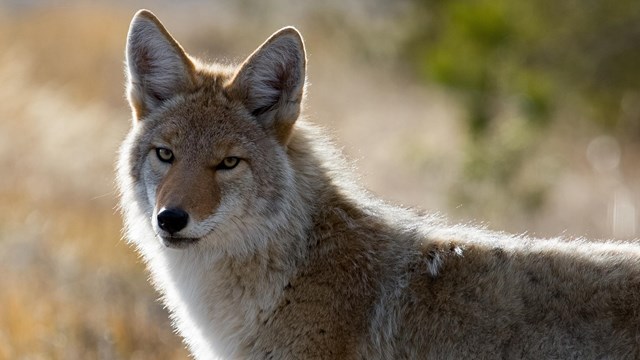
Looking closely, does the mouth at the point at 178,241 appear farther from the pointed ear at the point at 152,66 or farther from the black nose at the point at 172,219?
the pointed ear at the point at 152,66

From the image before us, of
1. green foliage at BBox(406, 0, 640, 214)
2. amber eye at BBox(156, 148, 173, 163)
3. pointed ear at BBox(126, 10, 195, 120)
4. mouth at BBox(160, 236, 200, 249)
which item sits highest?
green foliage at BBox(406, 0, 640, 214)

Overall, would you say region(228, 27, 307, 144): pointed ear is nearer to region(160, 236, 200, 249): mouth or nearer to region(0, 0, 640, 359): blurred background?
region(160, 236, 200, 249): mouth

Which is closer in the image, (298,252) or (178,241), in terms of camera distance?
(178,241)

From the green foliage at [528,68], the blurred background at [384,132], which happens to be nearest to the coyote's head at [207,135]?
the blurred background at [384,132]

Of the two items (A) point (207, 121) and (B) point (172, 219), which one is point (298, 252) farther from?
(A) point (207, 121)

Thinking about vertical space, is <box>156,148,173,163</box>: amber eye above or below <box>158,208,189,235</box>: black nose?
above

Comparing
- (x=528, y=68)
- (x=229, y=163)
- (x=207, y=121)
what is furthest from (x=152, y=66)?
(x=528, y=68)

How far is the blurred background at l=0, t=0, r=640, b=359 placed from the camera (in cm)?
930

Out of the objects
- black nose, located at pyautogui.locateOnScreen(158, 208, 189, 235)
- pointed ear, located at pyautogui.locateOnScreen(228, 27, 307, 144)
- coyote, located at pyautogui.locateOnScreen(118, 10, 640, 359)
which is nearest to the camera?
coyote, located at pyautogui.locateOnScreen(118, 10, 640, 359)

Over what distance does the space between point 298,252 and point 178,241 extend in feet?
2.15

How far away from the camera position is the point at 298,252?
17.5ft

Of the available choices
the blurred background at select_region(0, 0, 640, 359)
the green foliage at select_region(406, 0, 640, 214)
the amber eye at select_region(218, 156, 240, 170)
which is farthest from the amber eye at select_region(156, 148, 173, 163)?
the green foliage at select_region(406, 0, 640, 214)

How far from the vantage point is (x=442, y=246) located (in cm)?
520

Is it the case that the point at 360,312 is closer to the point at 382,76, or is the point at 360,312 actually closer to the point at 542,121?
the point at 542,121
